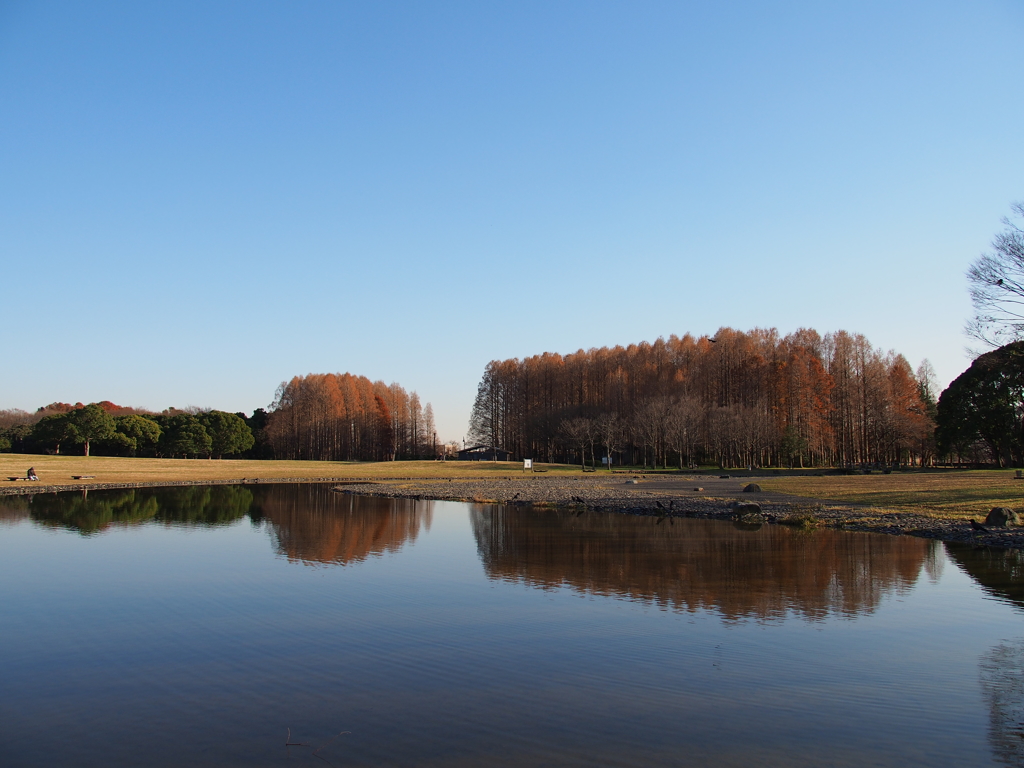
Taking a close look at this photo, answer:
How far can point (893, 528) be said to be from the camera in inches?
890

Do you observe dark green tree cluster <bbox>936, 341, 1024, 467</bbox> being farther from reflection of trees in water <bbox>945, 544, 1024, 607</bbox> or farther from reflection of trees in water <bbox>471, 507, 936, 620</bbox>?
reflection of trees in water <bbox>471, 507, 936, 620</bbox>

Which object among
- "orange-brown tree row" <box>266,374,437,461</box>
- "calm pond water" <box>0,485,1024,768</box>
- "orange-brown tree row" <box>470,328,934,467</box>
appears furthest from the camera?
"orange-brown tree row" <box>266,374,437,461</box>

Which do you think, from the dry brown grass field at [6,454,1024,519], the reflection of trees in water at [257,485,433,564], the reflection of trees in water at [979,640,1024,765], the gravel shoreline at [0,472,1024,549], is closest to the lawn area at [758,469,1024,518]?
the dry brown grass field at [6,454,1024,519]

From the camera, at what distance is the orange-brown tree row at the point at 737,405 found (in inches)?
2980

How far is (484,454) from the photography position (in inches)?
4279

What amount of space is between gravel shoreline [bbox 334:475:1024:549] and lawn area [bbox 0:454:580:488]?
73.2ft

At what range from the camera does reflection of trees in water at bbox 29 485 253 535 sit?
94.0ft

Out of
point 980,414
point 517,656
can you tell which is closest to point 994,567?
point 517,656

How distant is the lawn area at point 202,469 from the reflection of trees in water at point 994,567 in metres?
54.6

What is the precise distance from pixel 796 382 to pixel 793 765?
78032mm

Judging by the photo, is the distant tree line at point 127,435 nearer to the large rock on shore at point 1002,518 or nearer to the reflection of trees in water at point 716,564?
the reflection of trees in water at point 716,564

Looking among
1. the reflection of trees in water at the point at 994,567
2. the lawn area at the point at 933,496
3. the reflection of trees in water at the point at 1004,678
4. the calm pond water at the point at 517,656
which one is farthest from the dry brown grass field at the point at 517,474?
the calm pond water at the point at 517,656

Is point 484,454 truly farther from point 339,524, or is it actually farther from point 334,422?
point 339,524

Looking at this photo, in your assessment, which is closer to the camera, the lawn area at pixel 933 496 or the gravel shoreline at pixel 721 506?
the gravel shoreline at pixel 721 506
